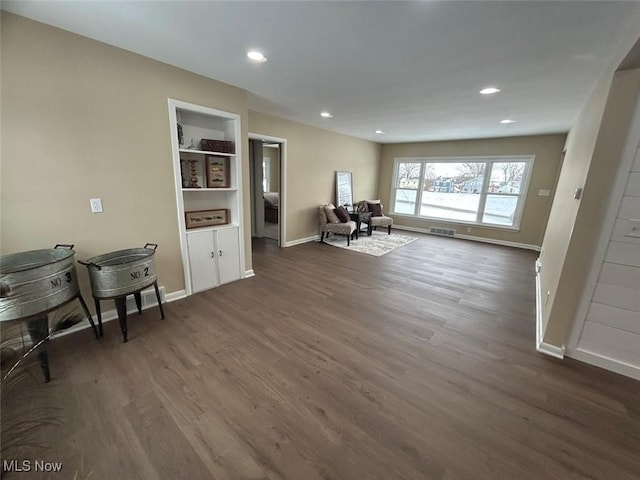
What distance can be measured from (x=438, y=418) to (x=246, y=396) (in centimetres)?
125

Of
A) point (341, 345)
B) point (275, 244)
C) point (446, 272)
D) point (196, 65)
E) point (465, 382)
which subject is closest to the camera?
point (465, 382)

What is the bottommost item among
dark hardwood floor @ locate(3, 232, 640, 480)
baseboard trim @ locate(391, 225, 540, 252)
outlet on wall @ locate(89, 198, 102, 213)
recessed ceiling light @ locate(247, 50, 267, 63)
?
dark hardwood floor @ locate(3, 232, 640, 480)

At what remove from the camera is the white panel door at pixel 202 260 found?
3.00 m

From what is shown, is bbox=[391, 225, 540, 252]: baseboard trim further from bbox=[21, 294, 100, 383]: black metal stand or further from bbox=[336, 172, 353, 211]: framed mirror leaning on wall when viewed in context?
bbox=[21, 294, 100, 383]: black metal stand

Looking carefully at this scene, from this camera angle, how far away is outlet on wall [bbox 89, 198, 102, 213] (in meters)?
2.25

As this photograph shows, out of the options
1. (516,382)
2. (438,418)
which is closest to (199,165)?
(438,418)

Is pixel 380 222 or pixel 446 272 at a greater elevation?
pixel 380 222

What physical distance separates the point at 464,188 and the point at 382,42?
5.54 m

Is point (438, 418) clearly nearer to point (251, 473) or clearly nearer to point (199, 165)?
point (251, 473)

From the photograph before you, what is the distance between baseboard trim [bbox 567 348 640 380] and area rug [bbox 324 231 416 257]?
298 centimetres

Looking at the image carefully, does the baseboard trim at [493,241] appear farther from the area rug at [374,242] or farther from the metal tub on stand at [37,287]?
the metal tub on stand at [37,287]

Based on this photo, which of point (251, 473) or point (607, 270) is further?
point (607, 270)

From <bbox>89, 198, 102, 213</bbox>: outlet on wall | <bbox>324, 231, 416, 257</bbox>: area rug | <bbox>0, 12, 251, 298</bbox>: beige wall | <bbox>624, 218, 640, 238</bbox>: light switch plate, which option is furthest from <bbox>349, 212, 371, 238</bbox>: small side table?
<bbox>89, 198, 102, 213</bbox>: outlet on wall

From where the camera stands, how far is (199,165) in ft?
10.1
